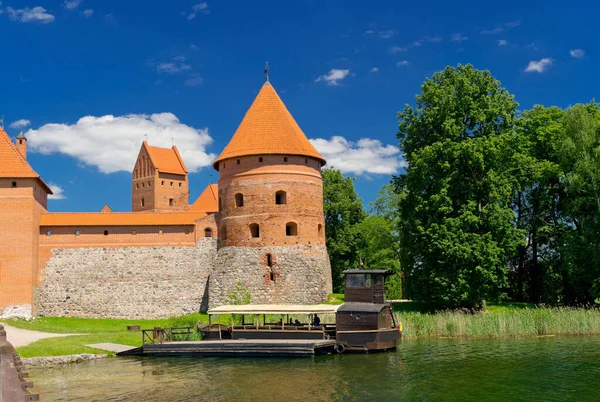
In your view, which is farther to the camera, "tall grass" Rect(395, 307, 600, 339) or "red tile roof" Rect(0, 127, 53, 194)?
"red tile roof" Rect(0, 127, 53, 194)

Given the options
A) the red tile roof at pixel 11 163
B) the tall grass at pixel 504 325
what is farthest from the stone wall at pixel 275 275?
the red tile roof at pixel 11 163

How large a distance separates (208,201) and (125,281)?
60.2ft

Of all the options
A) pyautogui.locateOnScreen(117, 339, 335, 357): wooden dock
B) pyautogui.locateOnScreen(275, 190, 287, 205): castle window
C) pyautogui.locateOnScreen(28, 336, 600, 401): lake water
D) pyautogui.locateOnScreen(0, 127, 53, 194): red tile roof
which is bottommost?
pyautogui.locateOnScreen(28, 336, 600, 401): lake water

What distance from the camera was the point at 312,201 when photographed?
29969mm

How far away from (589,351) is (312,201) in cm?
1504

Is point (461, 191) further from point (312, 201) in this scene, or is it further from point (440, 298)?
point (312, 201)

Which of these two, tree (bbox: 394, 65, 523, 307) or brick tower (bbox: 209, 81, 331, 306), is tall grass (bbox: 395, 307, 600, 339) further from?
brick tower (bbox: 209, 81, 331, 306)

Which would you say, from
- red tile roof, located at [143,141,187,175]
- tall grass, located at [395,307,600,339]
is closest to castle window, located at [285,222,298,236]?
tall grass, located at [395,307,600,339]

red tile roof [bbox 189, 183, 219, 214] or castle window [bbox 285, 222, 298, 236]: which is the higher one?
red tile roof [bbox 189, 183, 219, 214]

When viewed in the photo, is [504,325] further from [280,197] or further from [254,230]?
[254,230]

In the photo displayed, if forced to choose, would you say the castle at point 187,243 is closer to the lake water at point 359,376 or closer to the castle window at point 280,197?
the castle window at point 280,197

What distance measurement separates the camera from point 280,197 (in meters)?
30.1

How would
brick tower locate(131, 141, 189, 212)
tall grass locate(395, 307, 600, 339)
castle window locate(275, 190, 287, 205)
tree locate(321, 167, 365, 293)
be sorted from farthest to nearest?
brick tower locate(131, 141, 189, 212), tree locate(321, 167, 365, 293), castle window locate(275, 190, 287, 205), tall grass locate(395, 307, 600, 339)

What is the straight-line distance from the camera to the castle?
94.0ft
